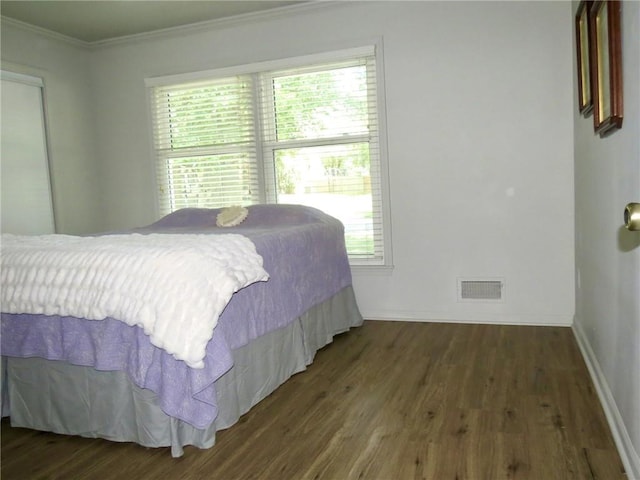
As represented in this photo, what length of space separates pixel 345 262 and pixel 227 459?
6.25 feet

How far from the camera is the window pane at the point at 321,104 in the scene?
3.77 metres

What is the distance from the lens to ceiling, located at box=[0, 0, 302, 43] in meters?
3.66

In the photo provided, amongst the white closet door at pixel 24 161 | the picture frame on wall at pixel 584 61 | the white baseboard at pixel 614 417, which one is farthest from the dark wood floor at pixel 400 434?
the white closet door at pixel 24 161

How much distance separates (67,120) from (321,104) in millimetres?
2302

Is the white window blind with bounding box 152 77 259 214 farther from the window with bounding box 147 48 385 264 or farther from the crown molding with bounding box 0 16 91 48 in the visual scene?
the crown molding with bounding box 0 16 91 48

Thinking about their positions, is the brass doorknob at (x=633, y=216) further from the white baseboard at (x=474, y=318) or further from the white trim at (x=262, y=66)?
the white trim at (x=262, y=66)

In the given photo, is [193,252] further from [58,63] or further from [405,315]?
[58,63]

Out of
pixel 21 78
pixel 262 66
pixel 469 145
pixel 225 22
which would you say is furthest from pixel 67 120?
pixel 469 145

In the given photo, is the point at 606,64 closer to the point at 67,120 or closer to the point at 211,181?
the point at 211,181

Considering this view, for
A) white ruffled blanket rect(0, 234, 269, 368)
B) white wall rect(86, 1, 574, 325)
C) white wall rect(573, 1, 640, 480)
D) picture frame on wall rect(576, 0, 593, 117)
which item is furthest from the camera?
white wall rect(86, 1, 574, 325)

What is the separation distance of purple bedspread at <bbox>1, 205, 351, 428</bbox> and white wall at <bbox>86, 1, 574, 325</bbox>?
1.02 meters

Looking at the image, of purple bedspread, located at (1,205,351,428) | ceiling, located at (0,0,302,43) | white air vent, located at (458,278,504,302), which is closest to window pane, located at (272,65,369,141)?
ceiling, located at (0,0,302,43)

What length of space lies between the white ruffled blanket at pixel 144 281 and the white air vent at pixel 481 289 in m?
1.91

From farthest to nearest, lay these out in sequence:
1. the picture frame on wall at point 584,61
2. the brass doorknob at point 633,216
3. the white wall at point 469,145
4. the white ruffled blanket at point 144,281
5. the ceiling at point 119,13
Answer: the ceiling at point 119,13 → the white wall at point 469,145 → the picture frame on wall at point 584,61 → the white ruffled blanket at point 144,281 → the brass doorknob at point 633,216
